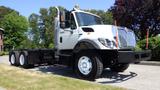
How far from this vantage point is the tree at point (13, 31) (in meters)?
81.6

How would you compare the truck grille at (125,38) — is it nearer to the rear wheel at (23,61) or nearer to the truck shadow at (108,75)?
the truck shadow at (108,75)

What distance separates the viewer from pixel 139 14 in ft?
133

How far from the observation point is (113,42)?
11.7m

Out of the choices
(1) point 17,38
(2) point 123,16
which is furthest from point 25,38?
(2) point 123,16

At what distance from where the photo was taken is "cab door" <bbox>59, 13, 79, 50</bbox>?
43.6 feet

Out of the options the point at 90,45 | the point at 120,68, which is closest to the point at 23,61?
the point at 120,68

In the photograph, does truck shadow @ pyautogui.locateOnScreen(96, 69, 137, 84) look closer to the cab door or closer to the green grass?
the green grass

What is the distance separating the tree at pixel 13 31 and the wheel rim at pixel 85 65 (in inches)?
2734

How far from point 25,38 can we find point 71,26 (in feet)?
241

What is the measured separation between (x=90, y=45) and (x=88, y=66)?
699mm

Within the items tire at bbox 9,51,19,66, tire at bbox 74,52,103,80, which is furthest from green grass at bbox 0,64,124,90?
tire at bbox 9,51,19,66

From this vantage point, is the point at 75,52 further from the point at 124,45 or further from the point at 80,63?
the point at 124,45

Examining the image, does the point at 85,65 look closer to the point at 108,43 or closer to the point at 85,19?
the point at 108,43

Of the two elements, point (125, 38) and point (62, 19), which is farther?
point (62, 19)
